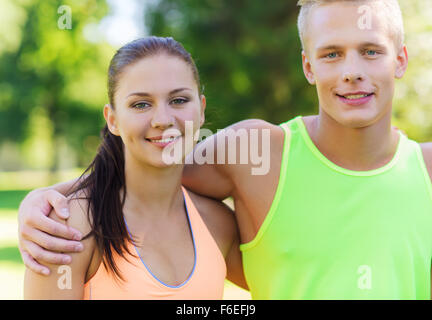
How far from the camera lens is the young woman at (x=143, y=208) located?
7.86ft

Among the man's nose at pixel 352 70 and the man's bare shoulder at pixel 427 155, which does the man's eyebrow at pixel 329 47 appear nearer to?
the man's nose at pixel 352 70

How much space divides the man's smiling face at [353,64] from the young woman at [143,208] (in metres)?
0.67

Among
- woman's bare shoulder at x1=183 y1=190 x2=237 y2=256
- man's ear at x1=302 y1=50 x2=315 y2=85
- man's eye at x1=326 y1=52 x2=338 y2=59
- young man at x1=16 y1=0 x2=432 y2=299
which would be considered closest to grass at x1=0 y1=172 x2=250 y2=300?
woman's bare shoulder at x1=183 y1=190 x2=237 y2=256

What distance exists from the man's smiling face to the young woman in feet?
2.20

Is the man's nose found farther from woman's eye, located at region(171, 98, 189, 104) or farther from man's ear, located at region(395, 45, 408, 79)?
woman's eye, located at region(171, 98, 189, 104)

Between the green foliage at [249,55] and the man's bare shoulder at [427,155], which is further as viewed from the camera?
the green foliage at [249,55]

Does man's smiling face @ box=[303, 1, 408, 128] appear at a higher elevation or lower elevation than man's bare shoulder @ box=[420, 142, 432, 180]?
higher

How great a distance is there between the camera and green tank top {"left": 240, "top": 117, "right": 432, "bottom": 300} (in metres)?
2.54

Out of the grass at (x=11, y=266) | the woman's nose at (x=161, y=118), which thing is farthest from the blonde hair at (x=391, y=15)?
the grass at (x=11, y=266)

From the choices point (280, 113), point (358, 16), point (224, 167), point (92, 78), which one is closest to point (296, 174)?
point (224, 167)

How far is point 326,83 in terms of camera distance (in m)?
2.59

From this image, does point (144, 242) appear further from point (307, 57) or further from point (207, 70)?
point (207, 70)

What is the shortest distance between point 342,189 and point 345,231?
22cm

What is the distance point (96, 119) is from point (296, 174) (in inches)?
1045
